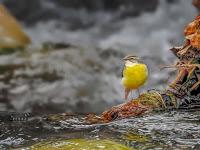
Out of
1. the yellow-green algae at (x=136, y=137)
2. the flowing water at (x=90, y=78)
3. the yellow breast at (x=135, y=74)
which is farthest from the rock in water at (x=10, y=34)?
the yellow-green algae at (x=136, y=137)

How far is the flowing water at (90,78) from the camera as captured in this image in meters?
4.54

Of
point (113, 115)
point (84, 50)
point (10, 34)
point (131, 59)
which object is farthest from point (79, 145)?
point (10, 34)

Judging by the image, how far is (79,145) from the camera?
4.11m

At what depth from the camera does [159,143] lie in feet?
Answer: 13.8

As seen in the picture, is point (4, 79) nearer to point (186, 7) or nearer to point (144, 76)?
point (186, 7)

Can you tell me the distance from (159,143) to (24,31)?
13405 millimetres

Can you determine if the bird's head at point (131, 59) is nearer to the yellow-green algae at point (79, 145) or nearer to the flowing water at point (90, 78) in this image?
the flowing water at point (90, 78)

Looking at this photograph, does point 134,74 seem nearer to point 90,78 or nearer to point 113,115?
point 113,115

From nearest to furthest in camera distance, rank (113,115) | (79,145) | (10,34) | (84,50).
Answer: (79,145)
(113,115)
(84,50)
(10,34)

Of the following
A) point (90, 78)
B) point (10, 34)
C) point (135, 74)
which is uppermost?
point (10, 34)

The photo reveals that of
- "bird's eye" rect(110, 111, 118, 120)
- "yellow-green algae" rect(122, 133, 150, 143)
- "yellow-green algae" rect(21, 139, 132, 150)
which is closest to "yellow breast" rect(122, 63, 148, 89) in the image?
"bird's eye" rect(110, 111, 118, 120)

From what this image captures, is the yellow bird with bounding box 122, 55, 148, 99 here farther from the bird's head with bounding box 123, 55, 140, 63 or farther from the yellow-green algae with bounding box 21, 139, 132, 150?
the yellow-green algae with bounding box 21, 139, 132, 150

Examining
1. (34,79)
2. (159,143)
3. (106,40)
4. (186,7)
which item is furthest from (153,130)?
(186,7)

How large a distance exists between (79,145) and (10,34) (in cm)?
1200
